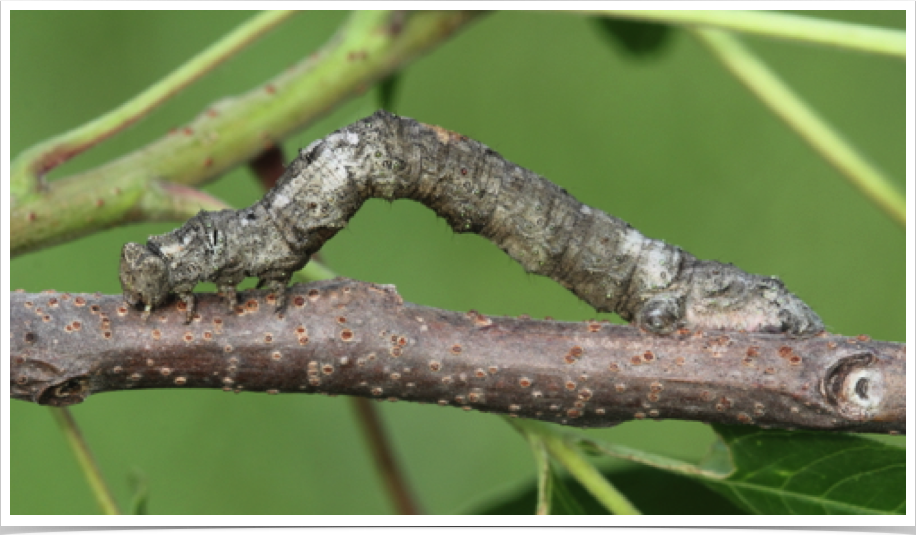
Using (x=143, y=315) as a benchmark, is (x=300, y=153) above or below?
above

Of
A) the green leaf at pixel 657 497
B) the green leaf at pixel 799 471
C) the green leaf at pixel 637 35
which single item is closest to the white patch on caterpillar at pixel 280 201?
the green leaf at pixel 799 471

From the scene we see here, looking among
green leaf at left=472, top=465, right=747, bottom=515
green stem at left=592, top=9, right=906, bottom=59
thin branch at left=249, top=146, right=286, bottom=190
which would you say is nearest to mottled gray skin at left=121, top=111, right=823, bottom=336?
thin branch at left=249, top=146, right=286, bottom=190

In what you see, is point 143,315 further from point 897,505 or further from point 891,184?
point 891,184

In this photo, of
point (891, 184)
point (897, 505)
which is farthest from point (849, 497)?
point (891, 184)

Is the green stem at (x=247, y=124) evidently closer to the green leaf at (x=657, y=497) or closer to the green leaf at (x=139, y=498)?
the green leaf at (x=139, y=498)

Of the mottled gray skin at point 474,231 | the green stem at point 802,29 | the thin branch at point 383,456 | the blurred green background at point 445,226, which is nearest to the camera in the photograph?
the green stem at point 802,29

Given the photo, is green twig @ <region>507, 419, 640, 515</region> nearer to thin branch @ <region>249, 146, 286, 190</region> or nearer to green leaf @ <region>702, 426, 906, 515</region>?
green leaf @ <region>702, 426, 906, 515</region>
